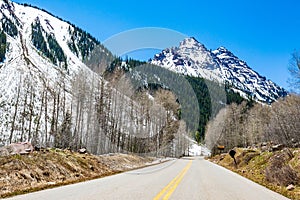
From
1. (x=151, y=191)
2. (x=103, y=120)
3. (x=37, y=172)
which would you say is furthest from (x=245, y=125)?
(x=151, y=191)

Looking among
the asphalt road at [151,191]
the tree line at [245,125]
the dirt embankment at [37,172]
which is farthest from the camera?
the tree line at [245,125]

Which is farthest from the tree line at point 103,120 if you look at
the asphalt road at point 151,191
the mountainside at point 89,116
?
the asphalt road at point 151,191

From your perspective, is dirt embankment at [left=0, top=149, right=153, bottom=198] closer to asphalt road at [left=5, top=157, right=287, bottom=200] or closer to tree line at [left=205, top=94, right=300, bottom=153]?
asphalt road at [left=5, top=157, right=287, bottom=200]

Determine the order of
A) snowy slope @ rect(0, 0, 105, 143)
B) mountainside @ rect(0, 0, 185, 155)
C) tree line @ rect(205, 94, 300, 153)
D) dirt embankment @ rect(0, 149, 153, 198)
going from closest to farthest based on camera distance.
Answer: dirt embankment @ rect(0, 149, 153, 198) → mountainside @ rect(0, 0, 185, 155) → snowy slope @ rect(0, 0, 105, 143) → tree line @ rect(205, 94, 300, 153)

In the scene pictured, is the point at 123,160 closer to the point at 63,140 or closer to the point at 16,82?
the point at 63,140

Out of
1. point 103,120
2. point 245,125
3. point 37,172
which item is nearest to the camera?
point 37,172

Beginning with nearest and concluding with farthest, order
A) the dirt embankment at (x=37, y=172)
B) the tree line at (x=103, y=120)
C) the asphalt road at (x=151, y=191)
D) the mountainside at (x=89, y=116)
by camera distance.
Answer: the asphalt road at (x=151, y=191)
the dirt embankment at (x=37, y=172)
the tree line at (x=103, y=120)
the mountainside at (x=89, y=116)

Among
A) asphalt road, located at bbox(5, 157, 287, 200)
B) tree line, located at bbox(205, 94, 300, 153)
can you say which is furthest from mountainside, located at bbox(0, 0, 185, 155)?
asphalt road, located at bbox(5, 157, 287, 200)

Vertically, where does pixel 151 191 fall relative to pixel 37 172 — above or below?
below

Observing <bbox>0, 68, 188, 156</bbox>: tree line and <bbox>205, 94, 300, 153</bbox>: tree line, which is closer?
<bbox>0, 68, 188, 156</bbox>: tree line

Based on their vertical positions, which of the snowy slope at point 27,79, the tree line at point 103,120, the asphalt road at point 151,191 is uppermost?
the snowy slope at point 27,79

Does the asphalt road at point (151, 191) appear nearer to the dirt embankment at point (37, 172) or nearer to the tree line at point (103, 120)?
the dirt embankment at point (37, 172)

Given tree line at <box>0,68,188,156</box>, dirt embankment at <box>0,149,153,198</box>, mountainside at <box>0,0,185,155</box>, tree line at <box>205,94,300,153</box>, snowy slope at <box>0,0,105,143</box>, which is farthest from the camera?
tree line at <box>205,94,300,153</box>

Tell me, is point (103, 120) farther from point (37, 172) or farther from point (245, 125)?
point (245, 125)
